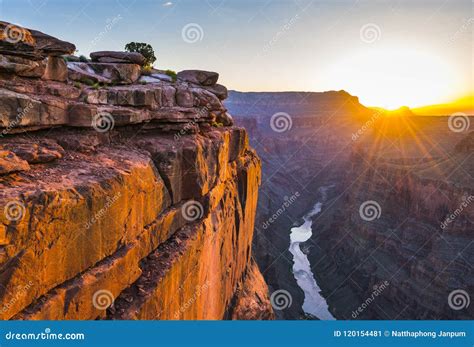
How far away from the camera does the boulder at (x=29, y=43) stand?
10.4m

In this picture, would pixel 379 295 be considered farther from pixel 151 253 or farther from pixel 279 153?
pixel 279 153

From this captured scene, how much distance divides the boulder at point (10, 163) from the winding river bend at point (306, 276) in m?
46.6

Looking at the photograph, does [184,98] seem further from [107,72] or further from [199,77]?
[199,77]

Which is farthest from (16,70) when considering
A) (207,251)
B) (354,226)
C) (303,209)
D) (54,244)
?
(303,209)

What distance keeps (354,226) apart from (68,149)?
65843mm

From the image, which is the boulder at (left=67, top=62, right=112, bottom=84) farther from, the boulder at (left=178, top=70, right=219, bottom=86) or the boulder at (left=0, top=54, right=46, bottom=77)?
the boulder at (left=178, top=70, right=219, bottom=86)

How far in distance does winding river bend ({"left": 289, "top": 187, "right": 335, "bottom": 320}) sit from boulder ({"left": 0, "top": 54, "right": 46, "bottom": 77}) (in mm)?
45766

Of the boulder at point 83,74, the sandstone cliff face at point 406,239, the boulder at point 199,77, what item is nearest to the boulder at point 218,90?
Answer: the boulder at point 199,77

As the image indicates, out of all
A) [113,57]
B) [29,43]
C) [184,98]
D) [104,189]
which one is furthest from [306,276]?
[29,43]

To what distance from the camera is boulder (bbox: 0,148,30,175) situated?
7938 mm

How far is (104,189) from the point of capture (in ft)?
29.7

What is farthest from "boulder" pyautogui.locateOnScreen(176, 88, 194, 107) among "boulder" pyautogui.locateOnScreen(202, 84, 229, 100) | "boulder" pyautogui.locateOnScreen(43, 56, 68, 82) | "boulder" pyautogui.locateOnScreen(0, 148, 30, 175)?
"boulder" pyautogui.locateOnScreen(0, 148, 30, 175)

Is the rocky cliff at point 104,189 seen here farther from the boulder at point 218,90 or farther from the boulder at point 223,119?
the boulder at point 218,90

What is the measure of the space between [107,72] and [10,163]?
828 cm
